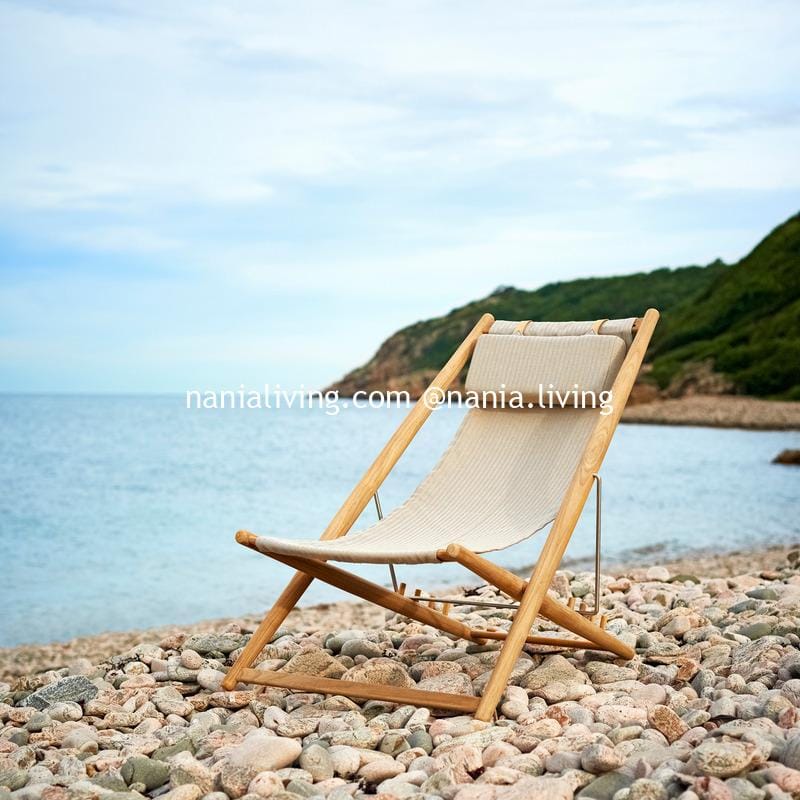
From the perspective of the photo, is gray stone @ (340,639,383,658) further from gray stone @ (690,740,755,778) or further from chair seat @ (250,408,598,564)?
gray stone @ (690,740,755,778)

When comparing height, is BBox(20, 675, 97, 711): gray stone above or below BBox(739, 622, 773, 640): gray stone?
below

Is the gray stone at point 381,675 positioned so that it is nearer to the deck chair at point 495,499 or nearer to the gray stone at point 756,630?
the deck chair at point 495,499

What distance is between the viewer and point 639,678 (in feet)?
10.7

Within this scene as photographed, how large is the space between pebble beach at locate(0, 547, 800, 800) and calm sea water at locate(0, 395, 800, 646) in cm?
413

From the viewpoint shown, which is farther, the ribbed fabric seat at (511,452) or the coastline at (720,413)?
the coastline at (720,413)

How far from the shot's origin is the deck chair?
2936 millimetres

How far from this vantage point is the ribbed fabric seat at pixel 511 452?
3375 mm

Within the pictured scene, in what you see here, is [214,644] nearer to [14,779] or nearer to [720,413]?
[14,779]

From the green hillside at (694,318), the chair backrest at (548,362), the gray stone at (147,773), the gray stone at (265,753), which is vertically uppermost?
the green hillside at (694,318)

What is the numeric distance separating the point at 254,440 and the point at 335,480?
41.7 ft

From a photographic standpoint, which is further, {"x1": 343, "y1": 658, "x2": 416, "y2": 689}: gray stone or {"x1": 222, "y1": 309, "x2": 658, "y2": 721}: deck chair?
{"x1": 343, "y1": 658, "x2": 416, "y2": 689}: gray stone

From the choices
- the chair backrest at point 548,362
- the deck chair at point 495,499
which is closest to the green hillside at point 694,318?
the chair backrest at point 548,362

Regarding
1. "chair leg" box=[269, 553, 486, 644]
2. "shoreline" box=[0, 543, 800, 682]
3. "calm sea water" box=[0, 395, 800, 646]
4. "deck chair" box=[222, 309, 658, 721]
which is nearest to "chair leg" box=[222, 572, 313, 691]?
"deck chair" box=[222, 309, 658, 721]

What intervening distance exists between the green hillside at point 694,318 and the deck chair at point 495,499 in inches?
1370
